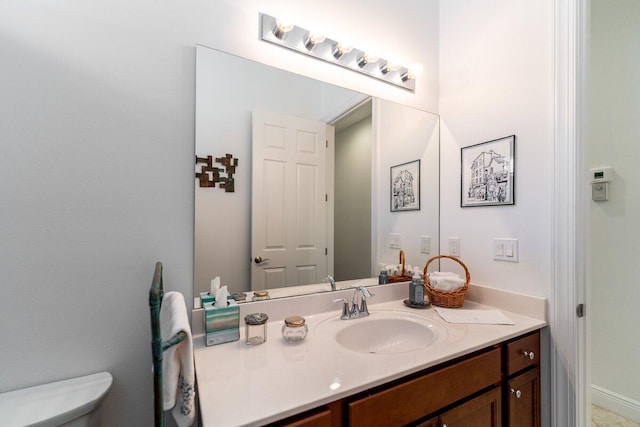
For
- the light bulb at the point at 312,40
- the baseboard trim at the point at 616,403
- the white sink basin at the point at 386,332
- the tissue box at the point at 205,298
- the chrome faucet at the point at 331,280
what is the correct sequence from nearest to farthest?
the tissue box at the point at 205,298
the white sink basin at the point at 386,332
the light bulb at the point at 312,40
the chrome faucet at the point at 331,280
the baseboard trim at the point at 616,403

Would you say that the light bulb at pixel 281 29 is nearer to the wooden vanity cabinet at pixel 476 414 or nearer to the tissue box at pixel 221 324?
the tissue box at pixel 221 324

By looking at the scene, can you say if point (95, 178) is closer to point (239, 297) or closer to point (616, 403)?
point (239, 297)

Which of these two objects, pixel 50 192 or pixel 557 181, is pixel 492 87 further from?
pixel 50 192

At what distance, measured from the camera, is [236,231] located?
3.98 feet

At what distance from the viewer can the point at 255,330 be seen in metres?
1.01

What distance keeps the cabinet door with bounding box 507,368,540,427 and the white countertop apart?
203 millimetres

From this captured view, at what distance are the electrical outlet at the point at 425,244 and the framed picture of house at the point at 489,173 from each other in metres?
0.28


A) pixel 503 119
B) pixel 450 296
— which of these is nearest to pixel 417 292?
pixel 450 296

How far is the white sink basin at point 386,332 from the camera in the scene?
1.19 meters

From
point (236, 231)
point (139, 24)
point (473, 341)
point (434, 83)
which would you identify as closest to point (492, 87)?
point (434, 83)

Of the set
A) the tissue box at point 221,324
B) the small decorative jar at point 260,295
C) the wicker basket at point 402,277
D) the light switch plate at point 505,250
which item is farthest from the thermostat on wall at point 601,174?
the tissue box at point 221,324

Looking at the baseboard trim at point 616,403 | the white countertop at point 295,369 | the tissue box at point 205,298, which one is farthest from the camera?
the baseboard trim at point 616,403

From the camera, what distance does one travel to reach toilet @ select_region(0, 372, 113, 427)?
74 centimetres

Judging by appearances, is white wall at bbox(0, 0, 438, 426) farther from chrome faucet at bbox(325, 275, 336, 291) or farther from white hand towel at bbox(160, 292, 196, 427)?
chrome faucet at bbox(325, 275, 336, 291)
